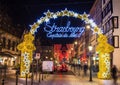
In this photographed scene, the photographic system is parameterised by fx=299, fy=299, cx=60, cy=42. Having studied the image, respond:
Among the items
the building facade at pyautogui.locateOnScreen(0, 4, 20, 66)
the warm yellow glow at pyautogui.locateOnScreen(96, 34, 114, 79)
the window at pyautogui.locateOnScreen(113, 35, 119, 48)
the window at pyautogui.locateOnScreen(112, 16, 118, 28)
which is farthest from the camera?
the building facade at pyautogui.locateOnScreen(0, 4, 20, 66)

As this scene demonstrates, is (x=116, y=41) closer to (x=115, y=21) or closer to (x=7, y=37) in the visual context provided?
(x=115, y=21)

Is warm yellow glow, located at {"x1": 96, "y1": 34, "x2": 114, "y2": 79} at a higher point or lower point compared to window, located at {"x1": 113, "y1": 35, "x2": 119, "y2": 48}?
lower

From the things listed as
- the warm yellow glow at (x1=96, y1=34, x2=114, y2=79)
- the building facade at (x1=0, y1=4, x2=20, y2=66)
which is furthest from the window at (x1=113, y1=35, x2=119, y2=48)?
the building facade at (x1=0, y1=4, x2=20, y2=66)

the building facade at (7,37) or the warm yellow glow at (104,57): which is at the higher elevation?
the building facade at (7,37)

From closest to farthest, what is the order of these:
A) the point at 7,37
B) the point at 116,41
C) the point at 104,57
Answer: the point at 104,57 < the point at 116,41 < the point at 7,37

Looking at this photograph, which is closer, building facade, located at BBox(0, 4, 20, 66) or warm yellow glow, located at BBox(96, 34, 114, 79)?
warm yellow glow, located at BBox(96, 34, 114, 79)

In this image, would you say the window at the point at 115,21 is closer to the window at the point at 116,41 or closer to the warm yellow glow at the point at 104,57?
the window at the point at 116,41

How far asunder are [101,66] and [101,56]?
126cm

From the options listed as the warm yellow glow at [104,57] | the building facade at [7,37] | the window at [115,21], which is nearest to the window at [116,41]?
the window at [115,21]

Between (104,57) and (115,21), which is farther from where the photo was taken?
(115,21)

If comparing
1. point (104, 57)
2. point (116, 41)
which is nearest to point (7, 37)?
point (116, 41)

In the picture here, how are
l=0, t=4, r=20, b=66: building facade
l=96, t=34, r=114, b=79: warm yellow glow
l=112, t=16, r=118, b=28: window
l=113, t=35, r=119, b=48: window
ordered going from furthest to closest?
l=0, t=4, r=20, b=66: building facade → l=112, t=16, r=118, b=28: window → l=113, t=35, r=119, b=48: window → l=96, t=34, r=114, b=79: warm yellow glow

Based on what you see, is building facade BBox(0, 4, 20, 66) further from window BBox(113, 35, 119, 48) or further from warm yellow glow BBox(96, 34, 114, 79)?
warm yellow glow BBox(96, 34, 114, 79)

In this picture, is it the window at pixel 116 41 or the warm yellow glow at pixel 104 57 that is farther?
the window at pixel 116 41
